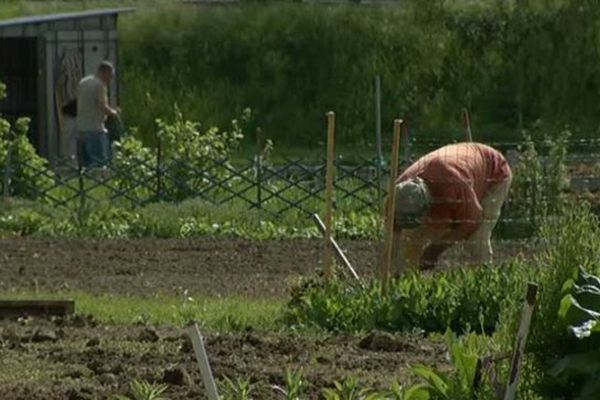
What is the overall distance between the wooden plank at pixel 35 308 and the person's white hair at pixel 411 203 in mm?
2603

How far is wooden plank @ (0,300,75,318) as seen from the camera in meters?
15.3

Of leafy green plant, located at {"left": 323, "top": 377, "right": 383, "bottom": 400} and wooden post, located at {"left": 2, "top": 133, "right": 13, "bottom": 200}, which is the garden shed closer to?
wooden post, located at {"left": 2, "top": 133, "right": 13, "bottom": 200}

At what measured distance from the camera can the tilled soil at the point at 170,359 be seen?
1140 centimetres

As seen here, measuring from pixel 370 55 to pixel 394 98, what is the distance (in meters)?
1.69

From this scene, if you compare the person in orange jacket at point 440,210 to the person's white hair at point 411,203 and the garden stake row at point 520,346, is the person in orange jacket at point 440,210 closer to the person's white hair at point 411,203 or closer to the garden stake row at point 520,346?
the person's white hair at point 411,203

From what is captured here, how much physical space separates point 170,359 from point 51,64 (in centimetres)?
2338

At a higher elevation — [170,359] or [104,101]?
[170,359]

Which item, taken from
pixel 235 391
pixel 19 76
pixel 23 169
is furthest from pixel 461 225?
pixel 19 76

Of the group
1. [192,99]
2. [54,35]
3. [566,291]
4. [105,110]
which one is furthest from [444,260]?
[192,99]

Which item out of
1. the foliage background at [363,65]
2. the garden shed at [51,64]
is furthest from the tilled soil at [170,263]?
the foliage background at [363,65]

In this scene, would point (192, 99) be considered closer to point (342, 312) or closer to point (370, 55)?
point (370, 55)

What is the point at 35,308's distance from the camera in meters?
15.3

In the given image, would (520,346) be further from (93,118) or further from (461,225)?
(93,118)

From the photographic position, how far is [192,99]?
140 feet
